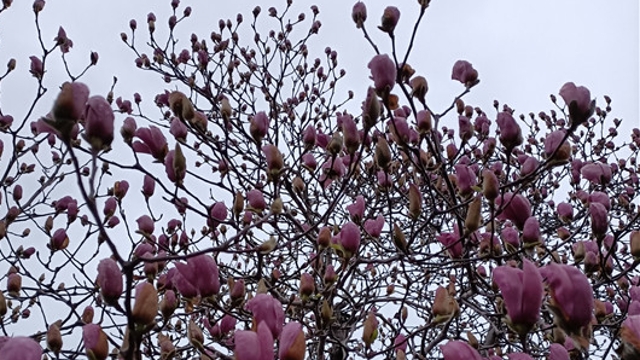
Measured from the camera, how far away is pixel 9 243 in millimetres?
2766

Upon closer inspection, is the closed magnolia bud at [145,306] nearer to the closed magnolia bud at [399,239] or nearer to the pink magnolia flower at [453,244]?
the closed magnolia bud at [399,239]

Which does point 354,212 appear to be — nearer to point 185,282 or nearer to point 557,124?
point 185,282

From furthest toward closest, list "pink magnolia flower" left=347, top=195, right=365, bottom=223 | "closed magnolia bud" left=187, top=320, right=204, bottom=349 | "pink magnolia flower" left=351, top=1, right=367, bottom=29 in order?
"pink magnolia flower" left=347, top=195, right=365, bottom=223 → "pink magnolia flower" left=351, top=1, right=367, bottom=29 → "closed magnolia bud" left=187, top=320, right=204, bottom=349

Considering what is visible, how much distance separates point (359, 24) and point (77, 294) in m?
1.61

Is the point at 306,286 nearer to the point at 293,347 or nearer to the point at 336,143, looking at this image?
the point at 336,143

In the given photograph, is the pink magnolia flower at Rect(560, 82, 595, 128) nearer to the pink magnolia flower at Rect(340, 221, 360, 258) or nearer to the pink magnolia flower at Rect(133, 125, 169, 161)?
the pink magnolia flower at Rect(340, 221, 360, 258)

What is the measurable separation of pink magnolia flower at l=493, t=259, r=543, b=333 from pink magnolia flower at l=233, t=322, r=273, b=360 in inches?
14.8

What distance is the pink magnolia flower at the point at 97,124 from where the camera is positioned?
85 centimetres

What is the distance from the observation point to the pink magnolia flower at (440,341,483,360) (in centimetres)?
87

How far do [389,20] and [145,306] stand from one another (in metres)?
1.00

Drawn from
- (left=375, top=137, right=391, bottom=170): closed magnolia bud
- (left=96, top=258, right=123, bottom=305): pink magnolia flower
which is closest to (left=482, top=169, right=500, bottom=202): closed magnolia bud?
(left=375, top=137, right=391, bottom=170): closed magnolia bud

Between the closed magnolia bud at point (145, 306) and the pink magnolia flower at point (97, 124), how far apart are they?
0.24 metres

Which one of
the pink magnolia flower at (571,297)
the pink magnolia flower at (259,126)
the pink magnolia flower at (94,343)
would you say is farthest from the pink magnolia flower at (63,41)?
the pink magnolia flower at (571,297)

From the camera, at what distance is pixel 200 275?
45.6 inches
